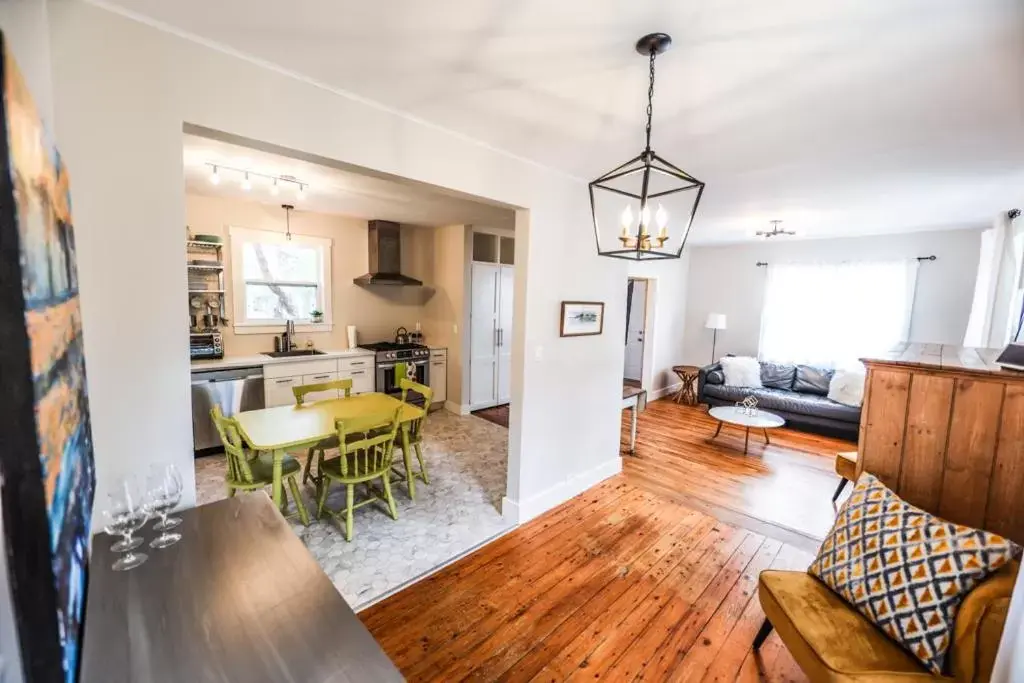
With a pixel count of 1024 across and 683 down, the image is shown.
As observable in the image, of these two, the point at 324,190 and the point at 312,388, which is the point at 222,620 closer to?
the point at 312,388

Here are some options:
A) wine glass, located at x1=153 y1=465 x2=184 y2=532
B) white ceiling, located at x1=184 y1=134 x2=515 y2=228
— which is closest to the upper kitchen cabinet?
white ceiling, located at x1=184 y1=134 x2=515 y2=228

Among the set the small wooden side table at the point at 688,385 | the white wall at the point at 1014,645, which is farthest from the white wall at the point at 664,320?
the white wall at the point at 1014,645

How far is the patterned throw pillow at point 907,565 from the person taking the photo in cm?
136

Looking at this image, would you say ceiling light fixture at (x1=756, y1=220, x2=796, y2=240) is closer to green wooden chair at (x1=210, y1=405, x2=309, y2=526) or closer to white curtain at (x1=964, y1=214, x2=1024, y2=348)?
white curtain at (x1=964, y1=214, x2=1024, y2=348)

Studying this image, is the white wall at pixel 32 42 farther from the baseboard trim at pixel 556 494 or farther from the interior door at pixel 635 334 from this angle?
the interior door at pixel 635 334

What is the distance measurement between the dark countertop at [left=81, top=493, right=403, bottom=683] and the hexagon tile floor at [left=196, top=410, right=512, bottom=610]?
1.13 meters

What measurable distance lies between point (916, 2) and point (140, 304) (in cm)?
254

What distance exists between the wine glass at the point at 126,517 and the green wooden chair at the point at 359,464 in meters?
1.24

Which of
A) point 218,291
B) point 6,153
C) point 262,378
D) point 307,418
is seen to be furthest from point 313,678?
point 218,291

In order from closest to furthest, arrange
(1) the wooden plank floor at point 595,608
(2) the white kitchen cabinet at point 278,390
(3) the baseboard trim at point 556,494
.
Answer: (1) the wooden plank floor at point 595,608
(3) the baseboard trim at point 556,494
(2) the white kitchen cabinet at point 278,390

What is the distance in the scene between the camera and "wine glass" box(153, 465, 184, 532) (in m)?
1.32

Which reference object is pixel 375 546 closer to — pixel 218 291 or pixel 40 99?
pixel 40 99

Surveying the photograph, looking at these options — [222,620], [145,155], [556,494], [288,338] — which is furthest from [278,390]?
[222,620]

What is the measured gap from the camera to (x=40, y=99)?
3.35ft
